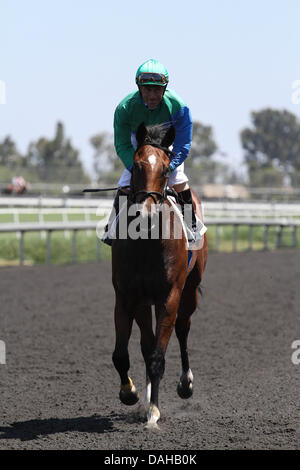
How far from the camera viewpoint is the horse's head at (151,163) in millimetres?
4695

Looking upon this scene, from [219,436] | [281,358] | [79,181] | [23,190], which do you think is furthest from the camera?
[79,181]

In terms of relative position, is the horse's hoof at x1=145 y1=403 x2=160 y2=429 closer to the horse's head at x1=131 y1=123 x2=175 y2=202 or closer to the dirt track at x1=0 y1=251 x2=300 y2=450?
the dirt track at x1=0 y1=251 x2=300 y2=450

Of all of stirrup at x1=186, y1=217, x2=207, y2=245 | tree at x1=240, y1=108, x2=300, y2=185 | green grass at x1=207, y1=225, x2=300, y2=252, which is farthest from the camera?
tree at x1=240, y1=108, x2=300, y2=185

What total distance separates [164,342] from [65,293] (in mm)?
6743

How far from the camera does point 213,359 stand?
7.46 meters

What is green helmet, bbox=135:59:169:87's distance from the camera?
506 cm

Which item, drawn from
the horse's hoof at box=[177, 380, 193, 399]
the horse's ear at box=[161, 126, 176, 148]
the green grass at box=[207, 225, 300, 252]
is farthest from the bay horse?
the green grass at box=[207, 225, 300, 252]

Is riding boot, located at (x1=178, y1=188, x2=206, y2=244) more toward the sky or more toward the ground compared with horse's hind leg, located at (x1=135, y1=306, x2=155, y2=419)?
more toward the sky

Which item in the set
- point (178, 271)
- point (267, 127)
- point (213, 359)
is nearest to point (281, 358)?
point (213, 359)

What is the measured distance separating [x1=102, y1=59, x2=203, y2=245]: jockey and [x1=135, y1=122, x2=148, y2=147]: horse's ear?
25 centimetres

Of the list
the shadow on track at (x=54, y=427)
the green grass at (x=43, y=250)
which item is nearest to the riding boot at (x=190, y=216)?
the shadow on track at (x=54, y=427)

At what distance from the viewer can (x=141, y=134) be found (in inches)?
196
